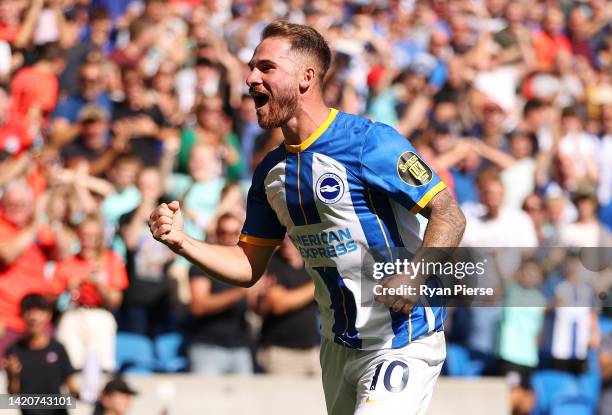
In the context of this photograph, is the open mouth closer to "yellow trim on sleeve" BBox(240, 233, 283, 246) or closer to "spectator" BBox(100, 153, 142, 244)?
"yellow trim on sleeve" BBox(240, 233, 283, 246)

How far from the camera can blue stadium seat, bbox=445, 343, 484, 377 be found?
9.81 m

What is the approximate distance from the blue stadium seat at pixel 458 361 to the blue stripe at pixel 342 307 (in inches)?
168

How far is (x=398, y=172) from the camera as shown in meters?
5.41

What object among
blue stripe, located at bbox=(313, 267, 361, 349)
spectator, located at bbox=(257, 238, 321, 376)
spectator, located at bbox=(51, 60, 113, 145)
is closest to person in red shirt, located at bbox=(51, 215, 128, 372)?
spectator, located at bbox=(257, 238, 321, 376)

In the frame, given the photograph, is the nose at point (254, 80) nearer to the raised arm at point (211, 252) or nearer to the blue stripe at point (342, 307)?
the raised arm at point (211, 252)

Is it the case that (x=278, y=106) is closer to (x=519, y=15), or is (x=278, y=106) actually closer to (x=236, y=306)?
(x=236, y=306)

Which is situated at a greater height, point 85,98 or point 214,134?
point 85,98

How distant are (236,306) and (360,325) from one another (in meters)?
3.82

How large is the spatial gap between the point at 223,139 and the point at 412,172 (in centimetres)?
597

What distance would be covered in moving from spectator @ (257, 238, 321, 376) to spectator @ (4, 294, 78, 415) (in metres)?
1.67

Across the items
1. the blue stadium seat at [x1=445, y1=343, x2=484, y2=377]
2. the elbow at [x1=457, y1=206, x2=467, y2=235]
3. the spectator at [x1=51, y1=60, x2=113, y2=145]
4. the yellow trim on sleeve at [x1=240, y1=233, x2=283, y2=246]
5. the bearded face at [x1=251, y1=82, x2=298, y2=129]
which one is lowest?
the blue stadium seat at [x1=445, y1=343, x2=484, y2=377]

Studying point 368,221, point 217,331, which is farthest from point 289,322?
point 368,221

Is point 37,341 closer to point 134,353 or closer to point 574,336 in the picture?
point 134,353

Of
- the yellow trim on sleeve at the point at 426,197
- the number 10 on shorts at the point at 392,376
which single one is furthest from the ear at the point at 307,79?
the number 10 on shorts at the point at 392,376
